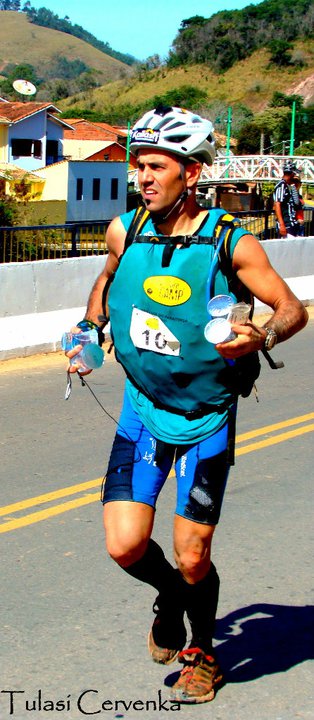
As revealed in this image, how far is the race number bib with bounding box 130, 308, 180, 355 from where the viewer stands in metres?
4.01

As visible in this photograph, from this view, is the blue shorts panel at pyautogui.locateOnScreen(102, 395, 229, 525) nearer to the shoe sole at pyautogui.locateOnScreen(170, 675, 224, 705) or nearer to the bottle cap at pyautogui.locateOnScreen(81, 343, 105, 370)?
the bottle cap at pyautogui.locateOnScreen(81, 343, 105, 370)

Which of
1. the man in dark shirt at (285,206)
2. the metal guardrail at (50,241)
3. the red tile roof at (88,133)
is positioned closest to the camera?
the metal guardrail at (50,241)

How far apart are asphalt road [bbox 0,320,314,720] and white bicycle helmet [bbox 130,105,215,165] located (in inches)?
79.8

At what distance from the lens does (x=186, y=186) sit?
163 inches

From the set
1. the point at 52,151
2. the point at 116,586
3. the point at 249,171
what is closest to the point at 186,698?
the point at 116,586

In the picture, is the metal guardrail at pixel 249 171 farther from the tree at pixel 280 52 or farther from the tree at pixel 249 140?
the tree at pixel 280 52

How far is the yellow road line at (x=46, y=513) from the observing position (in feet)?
20.1

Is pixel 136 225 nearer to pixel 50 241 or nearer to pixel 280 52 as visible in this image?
pixel 50 241

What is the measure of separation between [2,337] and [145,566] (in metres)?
7.67

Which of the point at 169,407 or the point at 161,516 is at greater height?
the point at 169,407

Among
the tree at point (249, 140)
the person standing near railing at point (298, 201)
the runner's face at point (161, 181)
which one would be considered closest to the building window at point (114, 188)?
the tree at point (249, 140)

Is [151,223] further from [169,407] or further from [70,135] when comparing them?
[70,135]

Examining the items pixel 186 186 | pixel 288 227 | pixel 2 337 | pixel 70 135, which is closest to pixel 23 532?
pixel 186 186

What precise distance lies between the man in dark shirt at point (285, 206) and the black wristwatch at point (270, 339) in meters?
13.4
